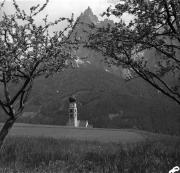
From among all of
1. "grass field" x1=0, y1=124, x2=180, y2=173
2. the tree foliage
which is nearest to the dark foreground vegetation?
"grass field" x1=0, y1=124, x2=180, y2=173

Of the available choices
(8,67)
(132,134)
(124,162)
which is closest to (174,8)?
(8,67)

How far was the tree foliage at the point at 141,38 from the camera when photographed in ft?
36.6

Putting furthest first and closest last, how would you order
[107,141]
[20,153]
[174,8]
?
1. [107,141]
2. [20,153]
3. [174,8]

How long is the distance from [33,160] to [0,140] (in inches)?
201

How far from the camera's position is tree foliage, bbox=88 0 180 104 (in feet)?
36.6

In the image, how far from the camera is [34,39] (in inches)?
408

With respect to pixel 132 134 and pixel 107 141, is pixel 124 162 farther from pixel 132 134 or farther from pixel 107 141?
pixel 132 134


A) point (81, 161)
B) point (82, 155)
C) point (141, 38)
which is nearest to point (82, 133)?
point (82, 155)

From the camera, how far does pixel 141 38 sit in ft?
37.6

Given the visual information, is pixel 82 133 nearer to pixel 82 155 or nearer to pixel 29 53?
pixel 82 155

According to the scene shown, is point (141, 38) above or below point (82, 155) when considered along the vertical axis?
above

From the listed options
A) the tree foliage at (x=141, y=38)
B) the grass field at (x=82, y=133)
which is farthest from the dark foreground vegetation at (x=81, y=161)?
the grass field at (x=82, y=133)

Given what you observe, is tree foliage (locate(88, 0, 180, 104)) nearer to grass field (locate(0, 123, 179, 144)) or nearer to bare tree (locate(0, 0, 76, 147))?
bare tree (locate(0, 0, 76, 147))

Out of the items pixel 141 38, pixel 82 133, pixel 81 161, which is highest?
pixel 141 38
